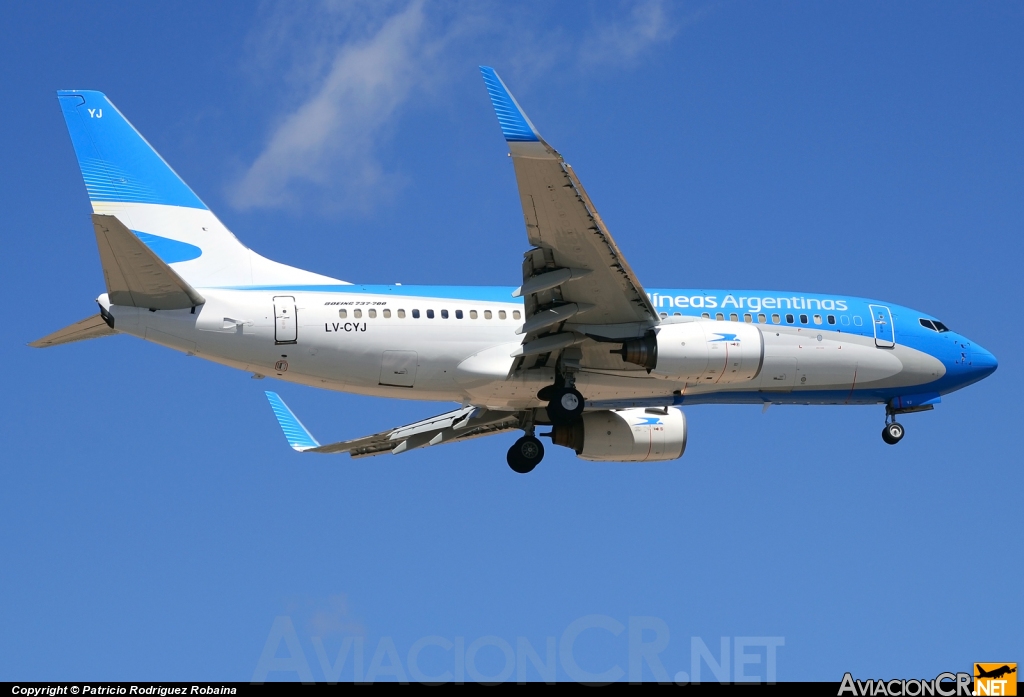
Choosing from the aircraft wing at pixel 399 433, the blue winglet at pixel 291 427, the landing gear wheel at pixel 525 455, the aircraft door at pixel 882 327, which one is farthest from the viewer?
the blue winglet at pixel 291 427

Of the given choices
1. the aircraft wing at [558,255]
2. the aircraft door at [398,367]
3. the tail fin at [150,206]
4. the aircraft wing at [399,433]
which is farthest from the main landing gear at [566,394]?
the tail fin at [150,206]

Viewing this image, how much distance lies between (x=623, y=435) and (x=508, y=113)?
482 inches

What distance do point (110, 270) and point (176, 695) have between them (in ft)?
30.4

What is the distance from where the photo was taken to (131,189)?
1220 inches

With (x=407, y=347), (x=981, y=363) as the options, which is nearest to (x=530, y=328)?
(x=407, y=347)

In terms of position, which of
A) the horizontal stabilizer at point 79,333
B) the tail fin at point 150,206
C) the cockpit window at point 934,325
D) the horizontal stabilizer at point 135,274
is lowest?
the horizontal stabilizer at point 79,333

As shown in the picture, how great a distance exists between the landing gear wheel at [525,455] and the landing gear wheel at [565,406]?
256 cm

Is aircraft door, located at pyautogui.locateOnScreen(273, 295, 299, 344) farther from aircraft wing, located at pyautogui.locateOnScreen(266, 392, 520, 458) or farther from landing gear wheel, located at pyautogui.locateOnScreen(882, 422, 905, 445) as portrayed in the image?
landing gear wheel, located at pyautogui.locateOnScreen(882, 422, 905, 445)

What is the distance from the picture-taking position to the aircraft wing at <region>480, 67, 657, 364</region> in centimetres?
2488

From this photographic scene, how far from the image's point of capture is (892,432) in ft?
114

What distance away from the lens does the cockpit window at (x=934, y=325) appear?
35062mm

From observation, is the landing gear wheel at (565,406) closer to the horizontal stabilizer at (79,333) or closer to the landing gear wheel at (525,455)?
the landing gear wheel at (525,455)

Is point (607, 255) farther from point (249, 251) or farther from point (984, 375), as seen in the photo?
point (984, 375)

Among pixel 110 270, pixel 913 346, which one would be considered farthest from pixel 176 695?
pixel 913 346
